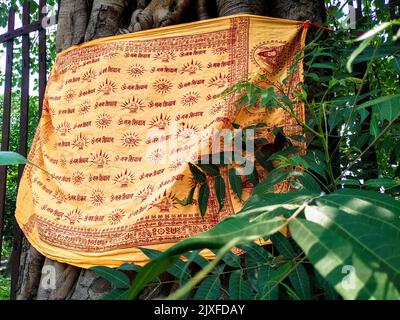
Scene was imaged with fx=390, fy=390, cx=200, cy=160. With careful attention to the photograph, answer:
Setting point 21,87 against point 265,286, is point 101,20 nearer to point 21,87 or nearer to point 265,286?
point 21,87

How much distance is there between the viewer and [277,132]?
1.24m

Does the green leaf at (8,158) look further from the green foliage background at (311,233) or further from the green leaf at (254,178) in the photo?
the green leaf at (254,178)

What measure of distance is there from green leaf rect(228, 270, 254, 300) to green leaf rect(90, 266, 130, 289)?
0.68 ft

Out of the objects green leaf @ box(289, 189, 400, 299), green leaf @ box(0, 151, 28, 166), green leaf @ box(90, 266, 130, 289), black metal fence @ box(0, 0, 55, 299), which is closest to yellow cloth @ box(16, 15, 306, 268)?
black metal fence @ box(0, 0, 55, 299)

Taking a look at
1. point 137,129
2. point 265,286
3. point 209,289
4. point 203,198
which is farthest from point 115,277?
point 137,129

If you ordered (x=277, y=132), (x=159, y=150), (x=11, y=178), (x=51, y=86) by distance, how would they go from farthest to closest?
(x=11, y=178) < (x=51, y=86) < (x=159, y=150) < (x=277, y=132)

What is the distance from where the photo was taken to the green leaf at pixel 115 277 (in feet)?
2.44

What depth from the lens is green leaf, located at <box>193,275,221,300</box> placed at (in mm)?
650

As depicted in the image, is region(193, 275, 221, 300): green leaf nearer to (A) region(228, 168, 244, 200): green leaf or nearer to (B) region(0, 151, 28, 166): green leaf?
(B) region(0, 151, 28, 166): green leaf

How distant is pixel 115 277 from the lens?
2.51 ft

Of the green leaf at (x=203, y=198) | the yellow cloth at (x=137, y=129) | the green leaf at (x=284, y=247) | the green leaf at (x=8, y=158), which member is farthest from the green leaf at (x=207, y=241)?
the yellow cloth at (x=137, y=129)

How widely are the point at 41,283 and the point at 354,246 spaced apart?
1.55 m

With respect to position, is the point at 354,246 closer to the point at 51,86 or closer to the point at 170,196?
the point at 170,196
